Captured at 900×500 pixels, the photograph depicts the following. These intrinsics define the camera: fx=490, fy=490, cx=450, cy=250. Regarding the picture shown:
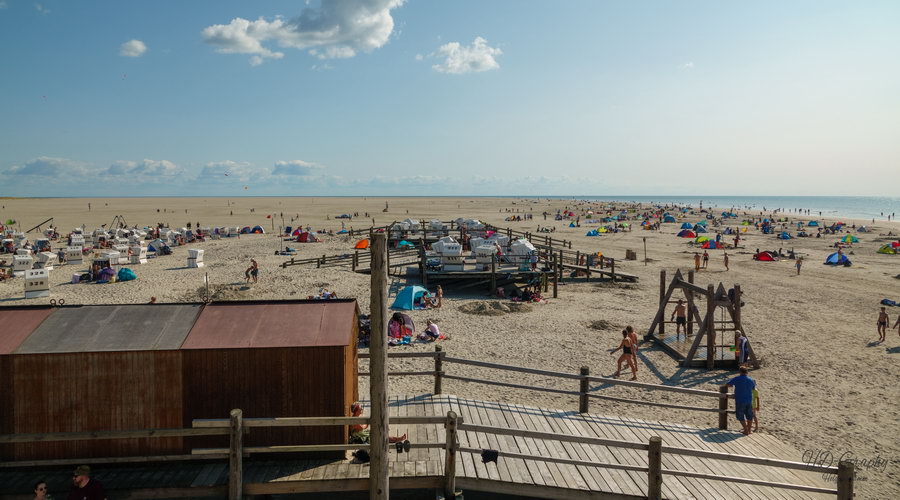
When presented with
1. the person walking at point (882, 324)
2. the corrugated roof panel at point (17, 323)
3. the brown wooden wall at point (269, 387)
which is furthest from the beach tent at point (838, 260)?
the corrugated roof panel at point (17, 323)

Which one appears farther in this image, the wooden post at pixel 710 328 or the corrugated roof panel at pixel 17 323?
the wooden post at pixel 710 328

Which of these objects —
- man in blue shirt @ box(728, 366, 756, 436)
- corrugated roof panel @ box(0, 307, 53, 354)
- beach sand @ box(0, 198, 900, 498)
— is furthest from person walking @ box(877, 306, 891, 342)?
corrugated roof panel @ box(0, 307, 53, 354)

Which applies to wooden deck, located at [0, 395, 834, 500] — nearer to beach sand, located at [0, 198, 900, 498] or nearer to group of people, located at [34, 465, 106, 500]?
group of people, located at [34, 465, 106, 500]

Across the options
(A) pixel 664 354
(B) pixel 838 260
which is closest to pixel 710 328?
(A) pixel 664 354

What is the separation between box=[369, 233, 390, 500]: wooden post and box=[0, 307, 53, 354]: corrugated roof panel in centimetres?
463

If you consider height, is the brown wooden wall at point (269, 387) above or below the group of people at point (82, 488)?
above

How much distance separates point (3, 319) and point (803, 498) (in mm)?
11653

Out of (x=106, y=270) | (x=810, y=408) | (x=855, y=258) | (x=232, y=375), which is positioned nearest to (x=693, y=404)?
(x=810, y=408)

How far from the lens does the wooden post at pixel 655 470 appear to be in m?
6.21

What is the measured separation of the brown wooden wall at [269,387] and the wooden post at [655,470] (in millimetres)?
4083

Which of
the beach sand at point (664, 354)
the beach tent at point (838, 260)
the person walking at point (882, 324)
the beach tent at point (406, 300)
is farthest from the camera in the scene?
the beach tent at point (838, 260)

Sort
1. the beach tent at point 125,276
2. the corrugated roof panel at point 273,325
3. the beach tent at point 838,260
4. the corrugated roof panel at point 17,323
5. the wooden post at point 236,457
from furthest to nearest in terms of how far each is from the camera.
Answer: the beach tent at point 838,260 → the beach tent at point 125,276 → the corrugated roof panel at point 273,325 → the corrugated roof panel at point 17,323 → the wooden post at point 236,457

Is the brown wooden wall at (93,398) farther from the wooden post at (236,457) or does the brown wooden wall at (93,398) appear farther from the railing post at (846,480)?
the railing post at (846,480)

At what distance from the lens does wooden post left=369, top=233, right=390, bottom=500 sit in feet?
19.8
